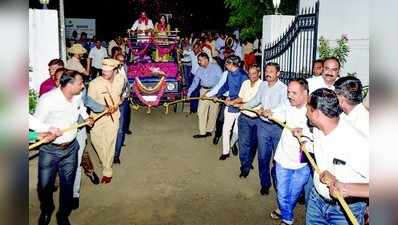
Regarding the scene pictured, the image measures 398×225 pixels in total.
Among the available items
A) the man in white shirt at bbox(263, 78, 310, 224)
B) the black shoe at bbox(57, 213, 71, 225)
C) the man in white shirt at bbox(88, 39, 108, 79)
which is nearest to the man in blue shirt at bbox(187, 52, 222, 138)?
the man in white shirt at bbox(263, 78, 310, 224)

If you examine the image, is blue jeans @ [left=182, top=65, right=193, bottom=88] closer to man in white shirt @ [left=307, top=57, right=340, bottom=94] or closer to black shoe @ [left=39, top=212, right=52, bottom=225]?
man in white shirt @ [left=307, top=57, right=340, bottom=94]

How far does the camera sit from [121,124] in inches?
317

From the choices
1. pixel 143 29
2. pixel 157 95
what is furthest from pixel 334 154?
pixel 143 29

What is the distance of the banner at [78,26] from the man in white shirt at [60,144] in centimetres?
1946

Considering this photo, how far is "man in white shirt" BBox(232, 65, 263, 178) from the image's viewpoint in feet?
23.3

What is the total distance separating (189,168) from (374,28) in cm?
663

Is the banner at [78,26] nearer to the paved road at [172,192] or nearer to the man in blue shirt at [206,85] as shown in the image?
the man in blue shirt at [206,85]

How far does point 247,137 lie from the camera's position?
7.16m

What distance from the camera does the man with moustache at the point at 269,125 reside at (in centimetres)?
641

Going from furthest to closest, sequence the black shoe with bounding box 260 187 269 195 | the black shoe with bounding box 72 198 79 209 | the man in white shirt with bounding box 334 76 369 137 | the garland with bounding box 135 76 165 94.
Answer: the garland with bounding box 135 76 165 94 → the black shoe with bounding box 260 187 269 195 → the black shoe with bounding box 72 198 79 209 → the man in white shirt with bounding box 334 76 369 137

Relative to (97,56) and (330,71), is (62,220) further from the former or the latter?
(97,56)

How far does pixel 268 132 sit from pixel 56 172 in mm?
2996

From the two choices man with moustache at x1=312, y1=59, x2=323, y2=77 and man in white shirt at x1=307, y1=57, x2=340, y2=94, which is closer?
man in white shirt at x1=307, y1=57, x2=340, y2=94

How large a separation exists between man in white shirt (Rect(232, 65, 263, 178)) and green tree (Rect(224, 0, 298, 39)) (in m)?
10.4
